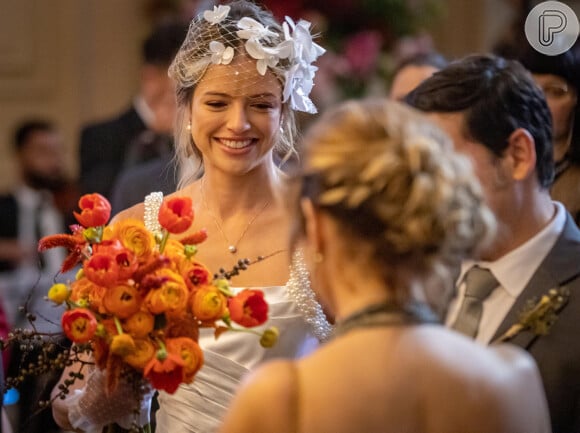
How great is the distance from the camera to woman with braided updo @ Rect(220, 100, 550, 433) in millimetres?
2020

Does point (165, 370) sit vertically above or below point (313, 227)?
below

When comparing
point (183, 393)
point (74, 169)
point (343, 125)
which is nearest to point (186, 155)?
point (183, 393)

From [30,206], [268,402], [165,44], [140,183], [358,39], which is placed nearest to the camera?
[268,402]

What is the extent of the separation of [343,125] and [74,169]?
587 centimetres

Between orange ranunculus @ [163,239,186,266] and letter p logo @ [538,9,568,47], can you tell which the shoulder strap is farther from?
letter p logo @ [538,9,568,47]

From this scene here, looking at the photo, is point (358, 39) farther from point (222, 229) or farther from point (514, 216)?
point (514, 216)

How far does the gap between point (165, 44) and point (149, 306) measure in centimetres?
319

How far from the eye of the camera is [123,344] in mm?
2582

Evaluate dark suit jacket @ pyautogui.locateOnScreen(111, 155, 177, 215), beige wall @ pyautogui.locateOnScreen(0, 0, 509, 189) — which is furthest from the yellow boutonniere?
beige wall @ pyautogui.locateOnScreen(0, 0, 509, 189)

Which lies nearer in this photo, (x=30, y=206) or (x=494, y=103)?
(x=494, y=103)

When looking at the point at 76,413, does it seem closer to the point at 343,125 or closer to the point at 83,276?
the point at 83,276

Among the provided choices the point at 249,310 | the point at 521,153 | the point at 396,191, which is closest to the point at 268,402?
the point at 396,191

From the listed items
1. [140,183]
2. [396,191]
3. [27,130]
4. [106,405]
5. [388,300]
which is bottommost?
[27,130]

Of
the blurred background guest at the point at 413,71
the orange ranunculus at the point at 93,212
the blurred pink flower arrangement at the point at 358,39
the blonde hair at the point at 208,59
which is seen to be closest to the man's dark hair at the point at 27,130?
the blurred pink flower arrangement at the point at 358,39
